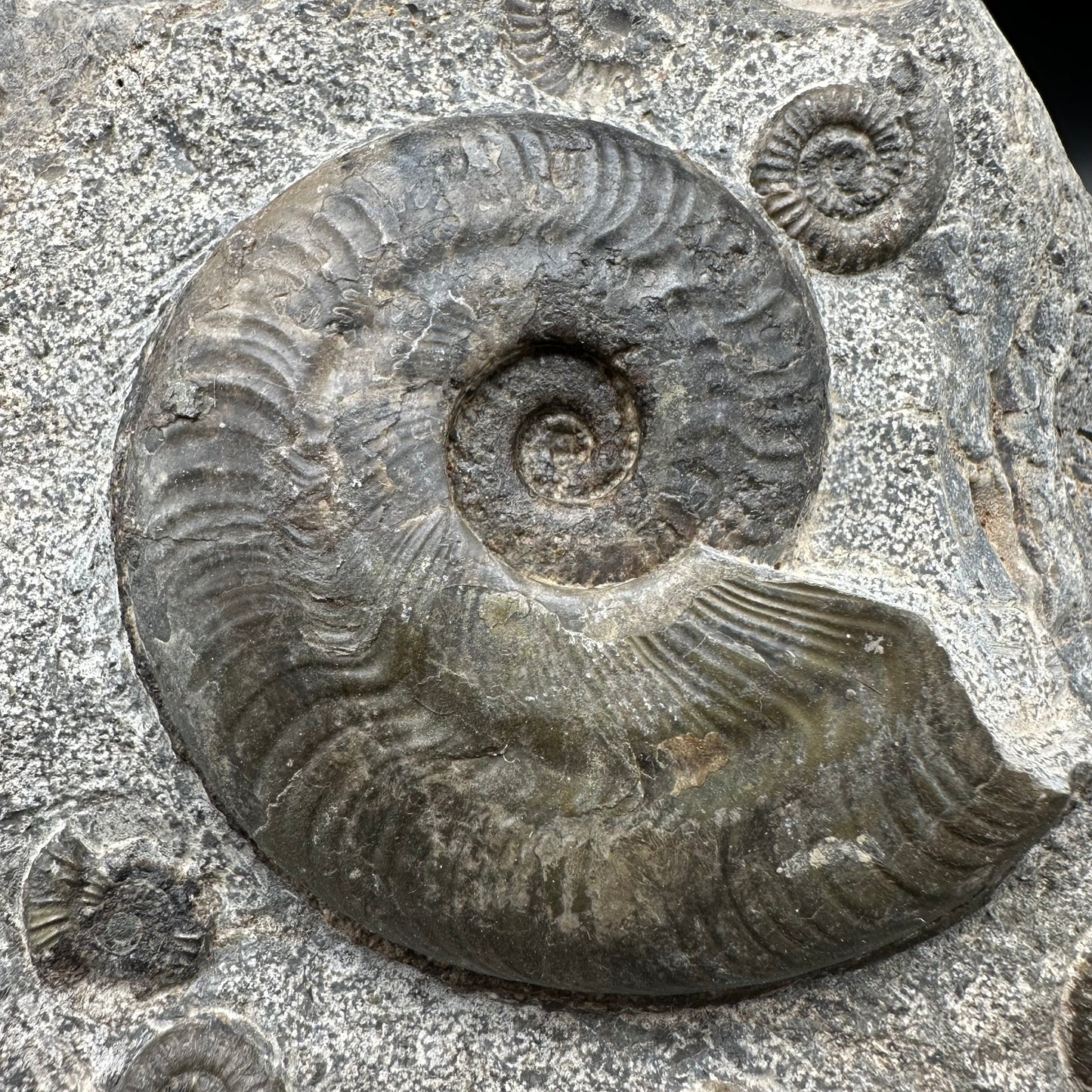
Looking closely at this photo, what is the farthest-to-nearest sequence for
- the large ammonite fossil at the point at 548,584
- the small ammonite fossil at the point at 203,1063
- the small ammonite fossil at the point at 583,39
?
1. the small ammonite fossil at the point at 583,39
2. the small ammonite fossil at the point at 203,1063
3. the large ammonite fossil at the point at 548,584

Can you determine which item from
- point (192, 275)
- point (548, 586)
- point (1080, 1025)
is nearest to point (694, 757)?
point (548, 586)

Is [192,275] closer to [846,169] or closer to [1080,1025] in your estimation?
[846,169]

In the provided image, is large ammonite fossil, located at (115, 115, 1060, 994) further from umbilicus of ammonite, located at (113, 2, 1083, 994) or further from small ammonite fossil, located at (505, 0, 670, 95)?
small ammonite fossil, located at (505, 0, 670, 95)

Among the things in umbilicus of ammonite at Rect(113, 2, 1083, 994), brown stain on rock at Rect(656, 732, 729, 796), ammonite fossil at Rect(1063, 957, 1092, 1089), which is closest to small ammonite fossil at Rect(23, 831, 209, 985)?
umbilicus of ammonite at Rect(113, 2, 1083, 994)

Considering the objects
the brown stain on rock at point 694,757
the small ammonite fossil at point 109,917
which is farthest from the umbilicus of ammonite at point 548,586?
the small ammonite fossil at point 109,917

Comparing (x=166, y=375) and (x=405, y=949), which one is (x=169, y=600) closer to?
(x=166, y=375)

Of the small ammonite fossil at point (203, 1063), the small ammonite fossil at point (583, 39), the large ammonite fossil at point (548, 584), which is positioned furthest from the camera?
the small ammonite fossil at point (583, 39)

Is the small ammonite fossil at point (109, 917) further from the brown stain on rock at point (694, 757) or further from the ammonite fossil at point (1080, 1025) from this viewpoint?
the ammonite fossil at point (1080, 1025)
